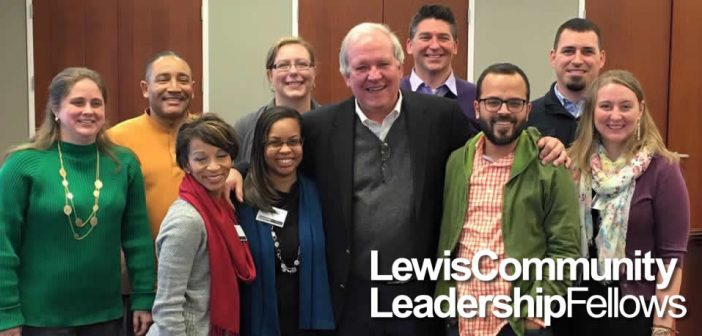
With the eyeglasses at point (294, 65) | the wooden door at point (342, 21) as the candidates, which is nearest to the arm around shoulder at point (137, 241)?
the eyeglasses at point (294, 65)

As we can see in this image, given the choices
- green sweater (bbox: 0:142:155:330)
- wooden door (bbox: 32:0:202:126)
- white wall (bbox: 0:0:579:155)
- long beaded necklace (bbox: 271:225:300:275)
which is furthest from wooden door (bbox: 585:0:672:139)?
green sweater (bbox: 0:142:155:330)

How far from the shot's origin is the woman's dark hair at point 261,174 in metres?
2.26

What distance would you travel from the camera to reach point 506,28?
17.6 ft

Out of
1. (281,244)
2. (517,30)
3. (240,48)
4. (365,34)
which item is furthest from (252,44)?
(281,244)

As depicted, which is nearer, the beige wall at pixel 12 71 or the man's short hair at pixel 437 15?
the man's short hair at pixel 437 15

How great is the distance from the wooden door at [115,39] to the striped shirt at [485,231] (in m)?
3.50

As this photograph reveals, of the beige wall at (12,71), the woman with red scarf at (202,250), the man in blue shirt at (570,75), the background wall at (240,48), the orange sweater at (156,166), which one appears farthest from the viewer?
the background wall at (240,48)

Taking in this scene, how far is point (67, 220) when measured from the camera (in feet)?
7.54

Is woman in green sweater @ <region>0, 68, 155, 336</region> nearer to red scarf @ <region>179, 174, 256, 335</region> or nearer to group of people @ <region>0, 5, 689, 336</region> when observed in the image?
group of people @ <region>0, 5, 689, 336</region>

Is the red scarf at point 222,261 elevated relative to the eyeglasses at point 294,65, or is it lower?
lower

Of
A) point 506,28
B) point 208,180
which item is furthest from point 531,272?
point 506,28

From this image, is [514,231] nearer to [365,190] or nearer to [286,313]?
[365,190]

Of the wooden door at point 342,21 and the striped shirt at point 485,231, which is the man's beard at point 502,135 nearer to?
the striped shirt at point 485,231

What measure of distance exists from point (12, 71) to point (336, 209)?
154 inches
